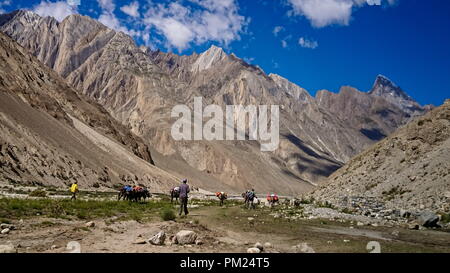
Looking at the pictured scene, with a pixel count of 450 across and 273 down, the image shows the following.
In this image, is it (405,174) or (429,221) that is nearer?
(429,221)

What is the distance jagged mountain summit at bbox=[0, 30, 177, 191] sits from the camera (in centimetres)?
5569

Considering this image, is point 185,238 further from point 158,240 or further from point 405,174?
point 405,174

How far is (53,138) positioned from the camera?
227ft

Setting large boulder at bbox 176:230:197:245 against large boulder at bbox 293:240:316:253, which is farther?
large boulder at bbox 176:230:197:245

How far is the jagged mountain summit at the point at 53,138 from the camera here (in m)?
55.7

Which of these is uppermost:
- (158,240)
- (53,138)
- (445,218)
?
(53,138)

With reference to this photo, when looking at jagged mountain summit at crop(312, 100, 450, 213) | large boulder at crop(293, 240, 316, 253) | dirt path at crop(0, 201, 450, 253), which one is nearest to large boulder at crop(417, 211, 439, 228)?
dirt path at crop(0, 201, 450, 253)

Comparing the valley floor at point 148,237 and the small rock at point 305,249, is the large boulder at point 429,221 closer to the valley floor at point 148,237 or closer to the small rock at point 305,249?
the valley floor at point 148,237

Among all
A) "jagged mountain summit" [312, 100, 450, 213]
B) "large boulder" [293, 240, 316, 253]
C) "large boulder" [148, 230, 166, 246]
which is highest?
"jagged mountain summit" [312, 100, 450, 213]

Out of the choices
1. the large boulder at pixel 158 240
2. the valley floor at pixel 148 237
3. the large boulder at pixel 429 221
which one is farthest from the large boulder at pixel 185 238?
the large boulder at pixel 429 221

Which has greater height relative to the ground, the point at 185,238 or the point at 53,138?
the point at 53,138

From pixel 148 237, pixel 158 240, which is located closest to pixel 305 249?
pixel 158 240

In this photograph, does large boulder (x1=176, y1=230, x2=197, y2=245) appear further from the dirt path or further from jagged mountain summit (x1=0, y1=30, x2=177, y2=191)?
jagged mountain summit (x1=0, y1=30, x2=177, y2=191)
